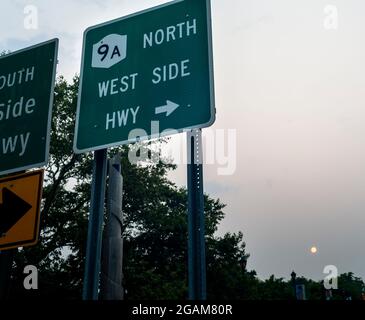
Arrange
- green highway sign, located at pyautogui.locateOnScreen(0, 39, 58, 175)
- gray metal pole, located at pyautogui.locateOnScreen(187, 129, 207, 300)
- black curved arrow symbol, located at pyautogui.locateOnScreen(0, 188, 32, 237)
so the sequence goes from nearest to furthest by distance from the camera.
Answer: gray metal pole, located at pyautogui.locateOnScreen(187, 129, 207, 300), black curved arrow symbol, located at pyautogui.locateOnScreen(0, 188, 32, 237), green highway sign, located at pyautogui.locateOnScreen(0, 39, 58, 175)

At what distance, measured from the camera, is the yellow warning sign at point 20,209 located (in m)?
3.29

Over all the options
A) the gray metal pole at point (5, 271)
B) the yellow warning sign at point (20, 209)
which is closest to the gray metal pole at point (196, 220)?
the yellow warning sign at point (20, 209)

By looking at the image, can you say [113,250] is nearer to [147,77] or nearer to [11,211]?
[11,211]

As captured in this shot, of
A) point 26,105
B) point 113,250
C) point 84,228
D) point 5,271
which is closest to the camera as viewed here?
point 5,271

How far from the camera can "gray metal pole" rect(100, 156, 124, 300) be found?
13.9ft

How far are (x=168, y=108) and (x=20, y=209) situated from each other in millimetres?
1461

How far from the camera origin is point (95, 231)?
3.51 meters

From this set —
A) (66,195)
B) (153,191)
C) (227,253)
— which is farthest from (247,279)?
(66,195)

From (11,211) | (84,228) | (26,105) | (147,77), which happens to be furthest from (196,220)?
(84,228)

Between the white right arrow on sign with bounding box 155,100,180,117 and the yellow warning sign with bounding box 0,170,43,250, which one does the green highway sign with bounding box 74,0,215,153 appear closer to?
the white right arrow on sign with bounding box 155,100,180,117

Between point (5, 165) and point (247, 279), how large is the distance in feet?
121

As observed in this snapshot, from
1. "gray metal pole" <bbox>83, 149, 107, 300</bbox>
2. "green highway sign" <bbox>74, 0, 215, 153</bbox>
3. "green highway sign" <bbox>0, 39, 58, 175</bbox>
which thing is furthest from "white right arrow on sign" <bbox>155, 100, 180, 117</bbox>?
"green highway sign" <bbox>0, 39, 58, 175</bbox>

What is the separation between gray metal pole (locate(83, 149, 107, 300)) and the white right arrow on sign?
2.27 feet
